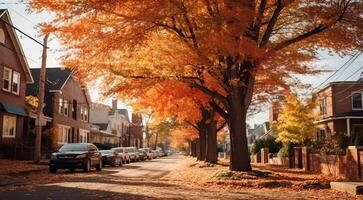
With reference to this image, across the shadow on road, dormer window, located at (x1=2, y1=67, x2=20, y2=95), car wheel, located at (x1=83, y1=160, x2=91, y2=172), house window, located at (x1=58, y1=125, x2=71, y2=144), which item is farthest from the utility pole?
house window, located at (x1=58, y1=125, x2=71, y2=144)

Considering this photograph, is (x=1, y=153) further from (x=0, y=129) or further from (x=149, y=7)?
(x=149, y=7)

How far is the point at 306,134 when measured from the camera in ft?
143

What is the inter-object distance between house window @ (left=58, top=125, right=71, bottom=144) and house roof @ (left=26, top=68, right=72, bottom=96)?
427cm

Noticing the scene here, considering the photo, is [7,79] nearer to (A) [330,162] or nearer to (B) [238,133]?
(B) [238,133]

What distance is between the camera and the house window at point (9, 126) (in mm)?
33825

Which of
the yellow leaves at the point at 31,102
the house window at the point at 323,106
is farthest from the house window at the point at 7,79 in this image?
the house window at the point at 323,106

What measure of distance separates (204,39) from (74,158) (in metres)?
12.0

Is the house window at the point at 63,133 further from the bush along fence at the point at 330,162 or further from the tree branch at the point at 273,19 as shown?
the tree branch at the point at 273,19

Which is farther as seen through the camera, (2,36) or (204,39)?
(2,36)

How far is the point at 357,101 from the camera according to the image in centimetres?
4519

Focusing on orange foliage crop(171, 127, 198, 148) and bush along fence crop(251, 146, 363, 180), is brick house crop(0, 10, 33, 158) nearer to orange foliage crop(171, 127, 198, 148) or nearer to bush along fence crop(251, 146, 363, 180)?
bush along fence crop(251, 146, 363, 180)

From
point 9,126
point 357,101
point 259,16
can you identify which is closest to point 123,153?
point 9,126

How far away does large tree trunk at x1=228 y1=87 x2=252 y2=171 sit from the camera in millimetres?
18592

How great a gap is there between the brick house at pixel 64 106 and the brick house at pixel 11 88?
231 inches
